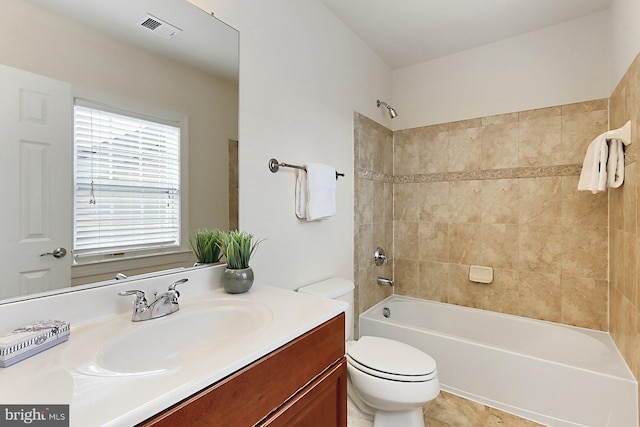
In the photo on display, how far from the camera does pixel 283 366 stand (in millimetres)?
831

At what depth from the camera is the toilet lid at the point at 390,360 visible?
4.70 feet

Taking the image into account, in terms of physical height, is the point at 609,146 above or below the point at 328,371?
above

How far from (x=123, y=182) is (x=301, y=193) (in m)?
0.91

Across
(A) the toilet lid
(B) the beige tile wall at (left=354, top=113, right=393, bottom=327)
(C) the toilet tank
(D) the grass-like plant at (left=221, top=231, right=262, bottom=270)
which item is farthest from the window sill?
(B) the beige tile wall at (left=354, top=113, right=393, bottom=327)

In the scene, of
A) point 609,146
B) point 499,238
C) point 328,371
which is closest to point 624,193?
point 609,146

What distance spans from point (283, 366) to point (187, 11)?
137cm

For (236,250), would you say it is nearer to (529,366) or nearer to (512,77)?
(529,366)

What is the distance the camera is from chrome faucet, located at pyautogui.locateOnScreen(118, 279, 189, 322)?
0.96 meters

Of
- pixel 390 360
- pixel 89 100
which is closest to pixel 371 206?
pixel 390 360

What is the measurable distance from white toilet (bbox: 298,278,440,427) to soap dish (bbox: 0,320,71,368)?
1.11 meters

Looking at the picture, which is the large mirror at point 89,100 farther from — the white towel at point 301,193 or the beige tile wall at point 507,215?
the beige tile wall at point 507,215

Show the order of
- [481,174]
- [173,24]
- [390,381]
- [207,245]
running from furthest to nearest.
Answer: [481,174] → [390,381] → [207,245] → [173,24]

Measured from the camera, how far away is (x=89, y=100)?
0.95 m

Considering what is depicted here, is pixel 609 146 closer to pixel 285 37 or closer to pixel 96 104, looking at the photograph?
pixel 285 37
